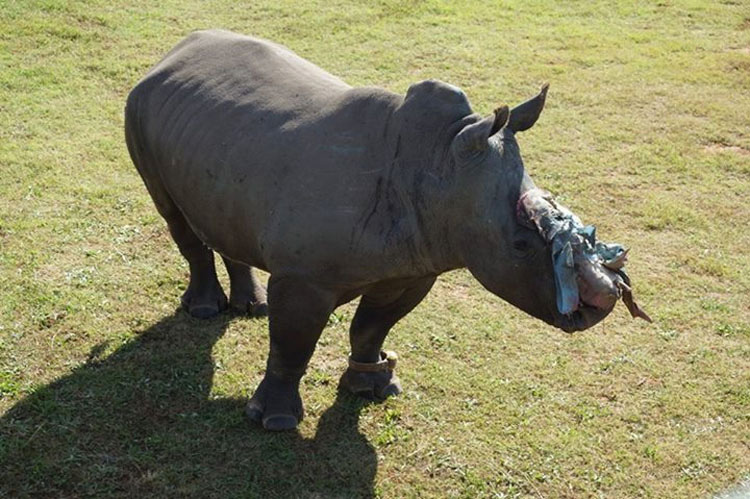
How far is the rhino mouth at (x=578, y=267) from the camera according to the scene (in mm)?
3590

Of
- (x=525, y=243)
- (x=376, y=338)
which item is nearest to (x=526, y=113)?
(x=525, y=243)

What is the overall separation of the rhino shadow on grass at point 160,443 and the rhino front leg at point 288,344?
0.38 ft

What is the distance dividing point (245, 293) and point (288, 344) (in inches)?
51.8

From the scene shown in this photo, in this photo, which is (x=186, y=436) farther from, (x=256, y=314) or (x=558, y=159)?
(x=558, y=159)

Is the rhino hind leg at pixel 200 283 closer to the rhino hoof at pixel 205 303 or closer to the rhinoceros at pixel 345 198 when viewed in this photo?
the rhino hoof at pixel 205 303

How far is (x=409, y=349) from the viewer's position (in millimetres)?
5688

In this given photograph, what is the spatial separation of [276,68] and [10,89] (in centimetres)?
520

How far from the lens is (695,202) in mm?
7684

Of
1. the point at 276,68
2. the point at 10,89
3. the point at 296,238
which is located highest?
the point at 276,68

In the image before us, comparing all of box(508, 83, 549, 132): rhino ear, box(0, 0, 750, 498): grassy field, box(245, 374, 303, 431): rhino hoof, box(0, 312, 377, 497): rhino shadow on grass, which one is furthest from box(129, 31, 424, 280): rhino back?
box(0, 0, 750, 498): grassy field

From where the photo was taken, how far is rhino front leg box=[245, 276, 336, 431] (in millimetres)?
4398

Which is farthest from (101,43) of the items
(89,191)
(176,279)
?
(176,279)

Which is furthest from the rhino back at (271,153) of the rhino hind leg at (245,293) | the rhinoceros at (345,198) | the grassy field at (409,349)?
the grassy field at (409,349)

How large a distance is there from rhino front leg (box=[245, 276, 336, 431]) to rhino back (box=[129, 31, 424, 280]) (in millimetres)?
138
